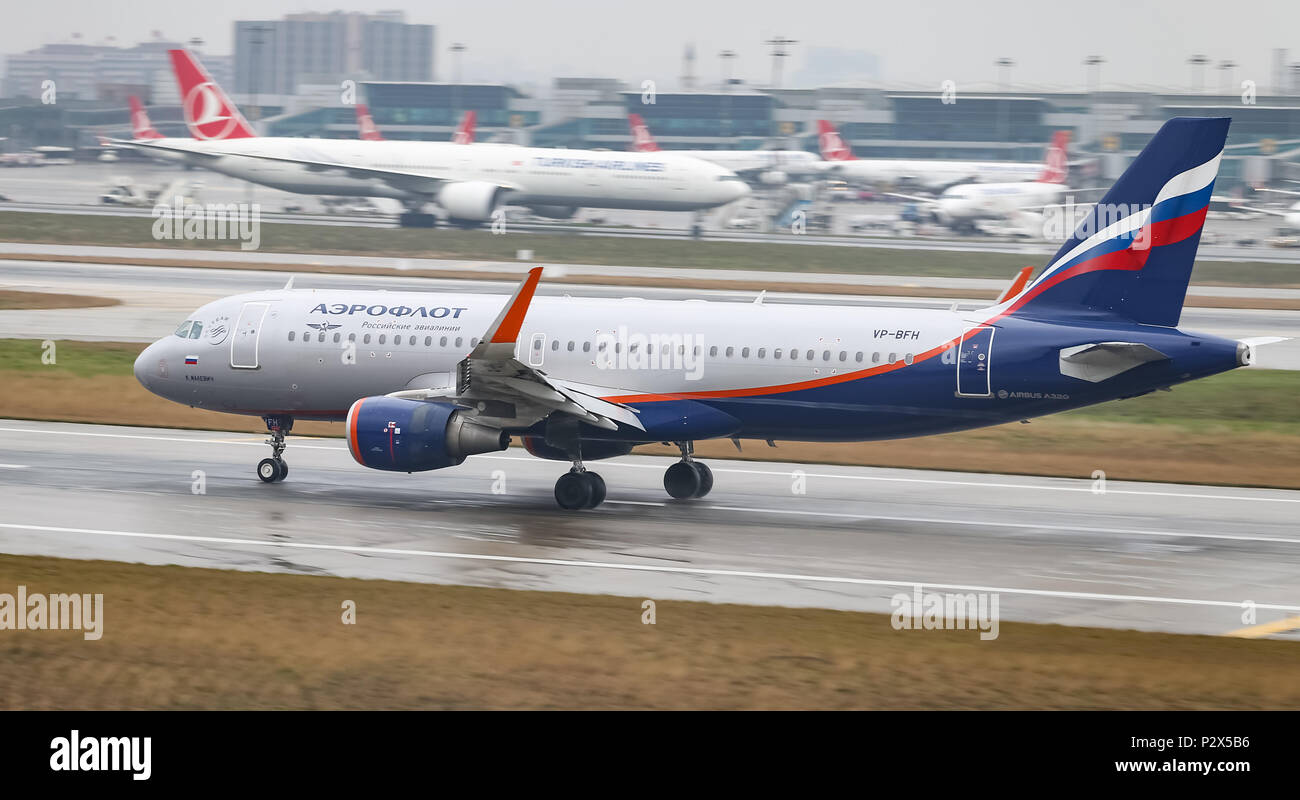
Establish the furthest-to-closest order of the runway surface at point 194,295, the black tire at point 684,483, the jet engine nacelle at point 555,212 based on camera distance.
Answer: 1. the jet engine nacelle at point 555,212
2. the runway surface at point 194,295
3. the black tire at point 684,483

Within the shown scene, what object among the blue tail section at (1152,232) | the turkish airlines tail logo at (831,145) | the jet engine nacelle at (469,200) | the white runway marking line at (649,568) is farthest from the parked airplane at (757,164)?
the white runway marking line at (649,568)

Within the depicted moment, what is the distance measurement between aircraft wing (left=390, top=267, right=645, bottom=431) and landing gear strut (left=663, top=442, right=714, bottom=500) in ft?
7.38

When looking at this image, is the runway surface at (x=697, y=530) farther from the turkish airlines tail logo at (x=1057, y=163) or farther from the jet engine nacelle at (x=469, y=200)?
the turkish airlines tail logo at (x=1057, y=163)

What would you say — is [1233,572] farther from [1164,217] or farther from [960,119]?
[960,119]

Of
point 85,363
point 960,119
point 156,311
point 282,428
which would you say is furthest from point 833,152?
point 282,428

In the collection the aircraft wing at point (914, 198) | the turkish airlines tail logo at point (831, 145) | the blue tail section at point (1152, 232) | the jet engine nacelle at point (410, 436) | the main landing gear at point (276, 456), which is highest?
the turkish airlines tail logo at point (831, 145)

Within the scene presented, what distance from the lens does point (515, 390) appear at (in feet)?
91.8

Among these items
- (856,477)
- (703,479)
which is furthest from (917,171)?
(703,479)

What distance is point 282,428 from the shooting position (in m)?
32.1

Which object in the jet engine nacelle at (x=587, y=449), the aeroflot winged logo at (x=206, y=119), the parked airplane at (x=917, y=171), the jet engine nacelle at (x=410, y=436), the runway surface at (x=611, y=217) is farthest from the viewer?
the parked airplane at (x=917, y=171)

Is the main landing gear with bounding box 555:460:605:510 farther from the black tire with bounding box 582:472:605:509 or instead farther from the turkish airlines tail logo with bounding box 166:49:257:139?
the turkish airlines tail logo with bounding box 166:49:257:139

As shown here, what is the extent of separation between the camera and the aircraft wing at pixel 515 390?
27.0 meters

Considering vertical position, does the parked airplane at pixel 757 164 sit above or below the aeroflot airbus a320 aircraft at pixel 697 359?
above

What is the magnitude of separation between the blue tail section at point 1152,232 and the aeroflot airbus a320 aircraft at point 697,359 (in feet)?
0.09
